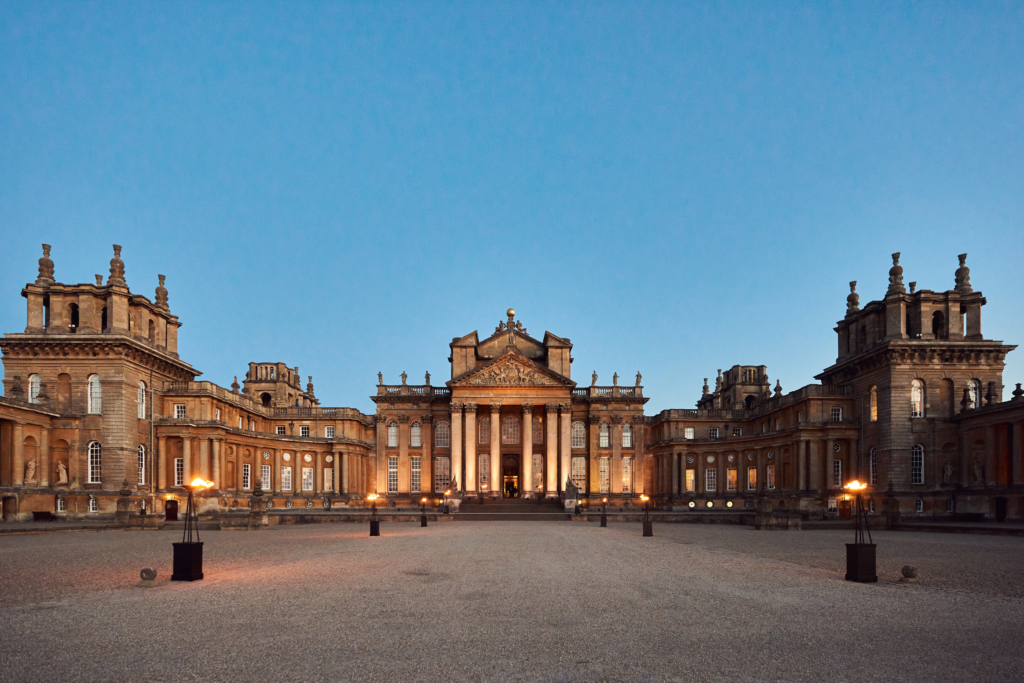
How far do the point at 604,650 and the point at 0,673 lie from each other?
7736 mm

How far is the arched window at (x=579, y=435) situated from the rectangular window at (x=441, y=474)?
13.5 metres

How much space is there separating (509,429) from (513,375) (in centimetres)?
695

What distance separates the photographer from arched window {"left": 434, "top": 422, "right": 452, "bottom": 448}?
6944cm

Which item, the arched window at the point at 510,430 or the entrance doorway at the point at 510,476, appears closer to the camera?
the arched window at the point at 510,430

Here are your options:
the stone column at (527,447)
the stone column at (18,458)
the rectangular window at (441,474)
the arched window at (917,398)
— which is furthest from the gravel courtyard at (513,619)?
the rectangular window at (441,474)

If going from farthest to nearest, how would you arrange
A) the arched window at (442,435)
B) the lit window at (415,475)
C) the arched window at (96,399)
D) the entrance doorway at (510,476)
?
1. the entrance doorway at (510,476)
2. the arched window at (442,435)
3. the lit window at (415,475)
4. the arched window at (96,399)

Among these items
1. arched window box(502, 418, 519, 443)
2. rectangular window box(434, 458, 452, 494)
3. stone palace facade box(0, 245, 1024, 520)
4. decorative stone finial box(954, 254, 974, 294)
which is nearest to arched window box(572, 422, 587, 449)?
stone palace facade box(0, 245, 1024, 520)

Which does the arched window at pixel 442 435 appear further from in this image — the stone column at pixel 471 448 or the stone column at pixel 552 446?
the stone column at pixel 552 446

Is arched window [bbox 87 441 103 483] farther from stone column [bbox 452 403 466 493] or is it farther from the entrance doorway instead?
the entrance doorway

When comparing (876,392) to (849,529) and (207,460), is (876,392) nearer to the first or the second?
(849,529)

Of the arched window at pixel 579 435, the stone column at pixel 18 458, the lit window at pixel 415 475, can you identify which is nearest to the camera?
the stone column at pixel 18 458

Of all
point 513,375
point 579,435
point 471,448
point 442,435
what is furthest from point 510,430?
point 579,435

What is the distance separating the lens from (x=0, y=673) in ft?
26.8

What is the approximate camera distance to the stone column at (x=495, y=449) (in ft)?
213
